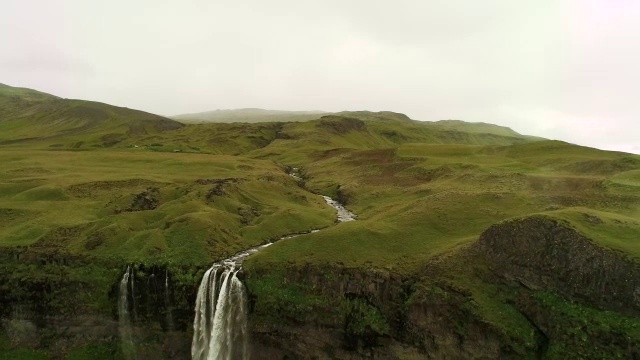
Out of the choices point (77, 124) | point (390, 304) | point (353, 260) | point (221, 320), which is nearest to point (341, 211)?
point (353, 260)

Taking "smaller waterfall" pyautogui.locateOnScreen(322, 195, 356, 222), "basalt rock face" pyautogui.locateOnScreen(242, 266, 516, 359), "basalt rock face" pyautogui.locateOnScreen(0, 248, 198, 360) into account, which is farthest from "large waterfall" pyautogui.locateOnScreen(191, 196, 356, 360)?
"smaller waterfall" pyautogui.locateOnScreen(322, 195, 356, 222)

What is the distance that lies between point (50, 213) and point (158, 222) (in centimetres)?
1461

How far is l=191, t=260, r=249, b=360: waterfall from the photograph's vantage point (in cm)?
3788

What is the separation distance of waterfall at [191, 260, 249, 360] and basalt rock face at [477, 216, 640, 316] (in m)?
21.3

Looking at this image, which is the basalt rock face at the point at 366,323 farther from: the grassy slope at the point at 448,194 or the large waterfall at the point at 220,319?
the grassy slope at the point at 448,194

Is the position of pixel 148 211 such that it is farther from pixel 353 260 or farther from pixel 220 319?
pixel 353 260

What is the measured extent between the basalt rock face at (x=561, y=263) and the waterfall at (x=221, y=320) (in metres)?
21.3

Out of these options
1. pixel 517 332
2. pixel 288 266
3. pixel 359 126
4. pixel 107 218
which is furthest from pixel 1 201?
pixel 359 126

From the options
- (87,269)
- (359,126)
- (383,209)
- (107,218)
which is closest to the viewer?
(87,269)

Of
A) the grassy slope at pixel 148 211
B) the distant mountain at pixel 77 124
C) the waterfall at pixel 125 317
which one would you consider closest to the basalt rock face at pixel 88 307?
the waterfall at pixel 125 317

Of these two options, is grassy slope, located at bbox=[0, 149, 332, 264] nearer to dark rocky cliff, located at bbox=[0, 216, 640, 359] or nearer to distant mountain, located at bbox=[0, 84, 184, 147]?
dark rocky cliff, located at bbox=[0, 216, 640, 359]

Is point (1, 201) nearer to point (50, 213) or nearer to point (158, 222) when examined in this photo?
point (50, 213)

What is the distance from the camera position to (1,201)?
191 ft

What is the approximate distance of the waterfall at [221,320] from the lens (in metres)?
37.9
